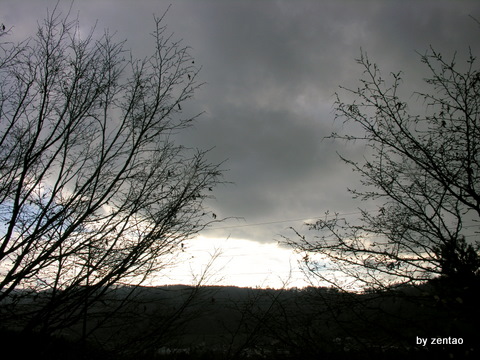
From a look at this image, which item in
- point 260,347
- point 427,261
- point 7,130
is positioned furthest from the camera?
point 260,347

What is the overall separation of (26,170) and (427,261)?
439 cm

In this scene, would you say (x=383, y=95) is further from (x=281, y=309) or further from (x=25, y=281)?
(x=25, y=281)

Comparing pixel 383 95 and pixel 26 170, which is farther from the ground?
pixel 383 95

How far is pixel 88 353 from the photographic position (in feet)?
9.06

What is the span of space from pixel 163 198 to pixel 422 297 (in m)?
3.03

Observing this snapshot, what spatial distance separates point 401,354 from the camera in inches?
145

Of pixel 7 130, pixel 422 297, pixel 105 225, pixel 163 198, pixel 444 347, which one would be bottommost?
pixel 444 347

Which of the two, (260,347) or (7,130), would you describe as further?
Answer: (260,347)

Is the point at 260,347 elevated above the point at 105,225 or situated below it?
below

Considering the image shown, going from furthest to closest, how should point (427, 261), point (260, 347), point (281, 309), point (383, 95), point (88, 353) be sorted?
point (260, 347) < point (281, 309) < point (383, 95) < point (427, 261) < point (88, 353)

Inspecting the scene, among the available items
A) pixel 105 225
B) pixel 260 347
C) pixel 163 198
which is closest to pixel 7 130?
pixel 105 225

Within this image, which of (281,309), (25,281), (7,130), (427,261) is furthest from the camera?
(281,309)

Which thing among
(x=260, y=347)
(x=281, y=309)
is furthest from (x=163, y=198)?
(x=260, y=347)

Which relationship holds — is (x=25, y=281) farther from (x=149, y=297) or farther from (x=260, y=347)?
(x=260, y=347)
